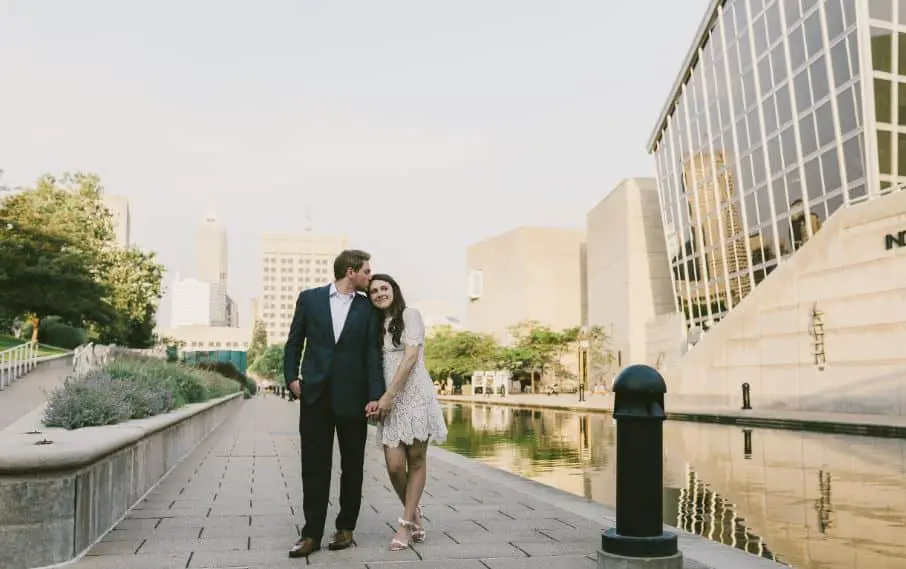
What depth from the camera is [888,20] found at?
30.3 meters

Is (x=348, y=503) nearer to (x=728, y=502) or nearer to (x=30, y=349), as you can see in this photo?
(x=728, y=502)

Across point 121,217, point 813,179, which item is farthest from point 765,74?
point 121,217

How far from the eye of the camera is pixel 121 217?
131 metres

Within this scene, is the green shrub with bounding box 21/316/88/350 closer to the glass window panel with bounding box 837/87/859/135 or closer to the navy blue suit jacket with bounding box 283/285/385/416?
the glass window panel with bounding box 837/87/859/135

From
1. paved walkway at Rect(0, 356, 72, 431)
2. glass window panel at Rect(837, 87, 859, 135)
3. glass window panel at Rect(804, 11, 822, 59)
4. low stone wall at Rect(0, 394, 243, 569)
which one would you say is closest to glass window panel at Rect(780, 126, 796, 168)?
glass window panel at Rect(804, 11, 822, 59)

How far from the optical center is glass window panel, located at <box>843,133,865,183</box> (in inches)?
1230

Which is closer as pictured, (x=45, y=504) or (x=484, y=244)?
(x=45, y=504)

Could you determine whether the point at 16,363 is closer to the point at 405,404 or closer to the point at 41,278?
the point at 41,278

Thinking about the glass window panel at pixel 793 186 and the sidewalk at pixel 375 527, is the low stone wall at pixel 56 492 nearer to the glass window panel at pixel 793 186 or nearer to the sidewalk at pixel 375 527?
the sidewalk at pixel 375 527

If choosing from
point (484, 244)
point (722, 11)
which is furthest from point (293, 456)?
point (484, 244)

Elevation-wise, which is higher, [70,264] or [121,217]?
[121,217]

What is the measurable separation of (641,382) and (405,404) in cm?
185

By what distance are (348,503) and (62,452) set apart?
1850 mm

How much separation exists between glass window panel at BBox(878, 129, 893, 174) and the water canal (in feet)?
47.4
